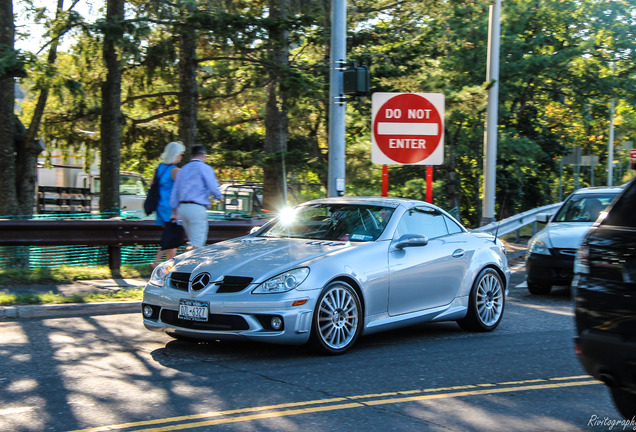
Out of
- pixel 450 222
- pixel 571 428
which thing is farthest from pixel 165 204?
pixel 571 428

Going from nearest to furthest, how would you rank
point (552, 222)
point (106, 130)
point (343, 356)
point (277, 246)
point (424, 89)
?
1. point (343, 356)
2. point (277, 246)
3. point (552, 222)
4. point (106, 130)
5. point (424, 89)

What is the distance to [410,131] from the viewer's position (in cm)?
1160

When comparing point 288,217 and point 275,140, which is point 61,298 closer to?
point 288,217

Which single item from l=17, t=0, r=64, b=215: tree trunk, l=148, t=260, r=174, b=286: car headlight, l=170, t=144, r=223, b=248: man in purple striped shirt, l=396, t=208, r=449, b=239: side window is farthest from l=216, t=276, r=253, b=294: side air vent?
l=17, t=0, r=64, b=215: tree trunk

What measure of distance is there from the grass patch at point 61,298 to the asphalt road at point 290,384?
0.78 metres

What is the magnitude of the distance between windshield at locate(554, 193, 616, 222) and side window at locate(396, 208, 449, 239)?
Result: 159 inches

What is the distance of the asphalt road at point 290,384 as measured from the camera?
15.8 ft

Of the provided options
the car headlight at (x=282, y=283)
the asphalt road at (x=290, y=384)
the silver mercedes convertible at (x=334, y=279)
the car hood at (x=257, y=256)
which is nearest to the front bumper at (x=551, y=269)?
the silver mercedes convertible at (x=334, y=279)

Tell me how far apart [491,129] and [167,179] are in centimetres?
962

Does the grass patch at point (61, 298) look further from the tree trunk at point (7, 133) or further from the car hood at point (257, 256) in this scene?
the tree trunk at point (7, 133)

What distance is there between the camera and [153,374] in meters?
5.99

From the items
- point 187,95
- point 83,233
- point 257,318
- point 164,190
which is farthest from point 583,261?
point 187,95

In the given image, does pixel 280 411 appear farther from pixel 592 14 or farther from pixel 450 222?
pixel 592 14

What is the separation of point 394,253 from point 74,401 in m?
3.41
